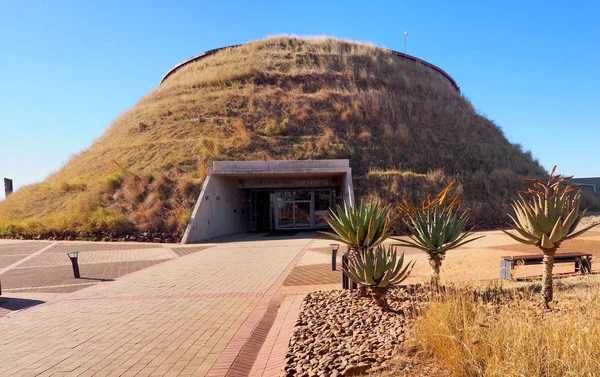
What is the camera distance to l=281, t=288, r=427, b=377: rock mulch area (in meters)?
3.33

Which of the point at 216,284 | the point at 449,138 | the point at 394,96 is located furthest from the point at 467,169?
the point at 216,284

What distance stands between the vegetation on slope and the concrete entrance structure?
40.7 inches

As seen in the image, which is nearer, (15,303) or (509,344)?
(509,344)

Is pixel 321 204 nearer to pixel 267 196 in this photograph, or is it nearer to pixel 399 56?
pixel 267 196

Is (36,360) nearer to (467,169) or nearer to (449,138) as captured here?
(467,169)

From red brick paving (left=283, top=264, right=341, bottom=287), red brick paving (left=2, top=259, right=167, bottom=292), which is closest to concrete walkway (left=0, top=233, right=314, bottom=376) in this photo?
red brick paving (left=283, top=264, right=341, bottom=287)

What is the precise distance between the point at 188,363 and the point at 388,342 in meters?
2.17

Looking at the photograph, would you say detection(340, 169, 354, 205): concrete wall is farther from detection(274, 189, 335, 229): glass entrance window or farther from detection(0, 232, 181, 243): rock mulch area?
detection(0, 232, 181, 243): rock mulch area

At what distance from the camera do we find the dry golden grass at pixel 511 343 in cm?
247

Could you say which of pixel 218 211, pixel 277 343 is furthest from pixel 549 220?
pixel 218 211

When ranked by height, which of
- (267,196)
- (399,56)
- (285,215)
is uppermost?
(399,56)

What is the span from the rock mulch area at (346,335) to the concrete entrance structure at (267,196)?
12219 millimetres

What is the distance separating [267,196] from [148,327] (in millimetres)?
21333

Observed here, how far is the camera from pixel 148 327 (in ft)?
17.3
